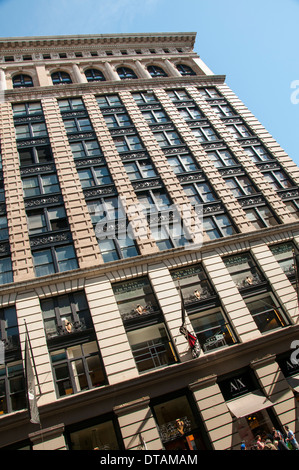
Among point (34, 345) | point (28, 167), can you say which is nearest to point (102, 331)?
point (34, 345)

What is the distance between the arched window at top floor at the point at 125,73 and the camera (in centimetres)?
4038

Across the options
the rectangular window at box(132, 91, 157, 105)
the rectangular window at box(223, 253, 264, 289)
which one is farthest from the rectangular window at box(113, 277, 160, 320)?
the rectangular window at box(132, 91, 157, 105)

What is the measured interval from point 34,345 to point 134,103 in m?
26.7

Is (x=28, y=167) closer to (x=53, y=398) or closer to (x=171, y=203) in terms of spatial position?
(x=171, y=203)

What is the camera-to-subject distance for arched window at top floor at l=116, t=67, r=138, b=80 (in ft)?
132

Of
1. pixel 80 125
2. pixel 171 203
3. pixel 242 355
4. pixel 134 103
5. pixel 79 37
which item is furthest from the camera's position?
pixel 79 37

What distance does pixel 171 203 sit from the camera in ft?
83.5

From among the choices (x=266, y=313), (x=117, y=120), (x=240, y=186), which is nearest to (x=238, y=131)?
(x=240, y=186)

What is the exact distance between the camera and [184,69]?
1693 inches

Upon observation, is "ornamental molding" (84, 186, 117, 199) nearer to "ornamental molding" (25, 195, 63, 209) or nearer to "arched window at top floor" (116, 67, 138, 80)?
"ornamental molding" (25, 195, 63, 209)

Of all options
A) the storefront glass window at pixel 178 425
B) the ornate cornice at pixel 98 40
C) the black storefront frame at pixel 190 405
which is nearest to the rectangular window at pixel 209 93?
the ornate cornice at pixel 98 40

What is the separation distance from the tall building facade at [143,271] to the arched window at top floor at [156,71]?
8902mm

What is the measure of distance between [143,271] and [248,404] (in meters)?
9.85

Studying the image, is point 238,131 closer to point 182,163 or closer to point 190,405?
point 182,163
